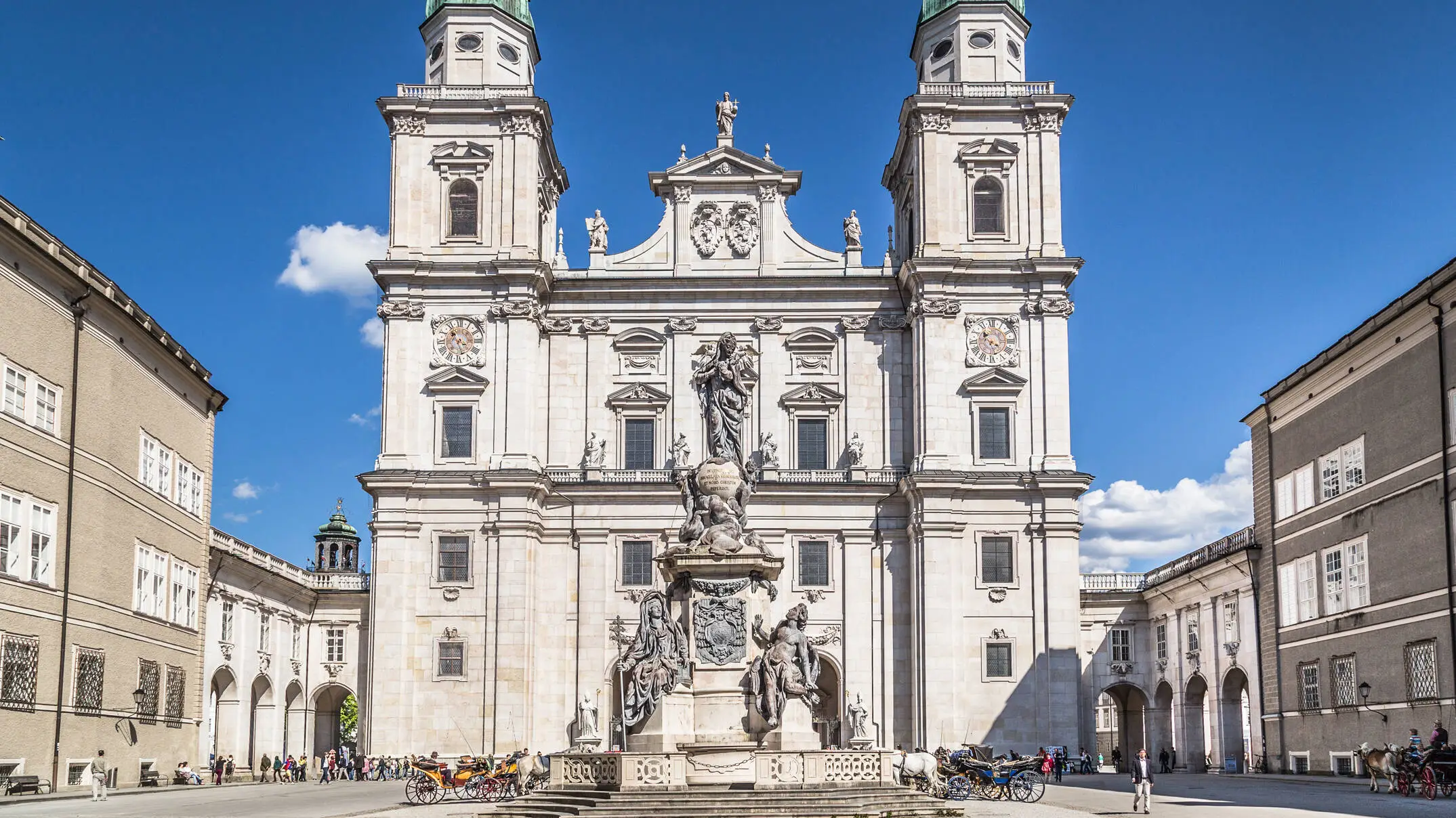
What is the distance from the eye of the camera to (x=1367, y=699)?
43.2 m

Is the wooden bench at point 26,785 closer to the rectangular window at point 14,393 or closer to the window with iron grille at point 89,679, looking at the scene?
the window with iron grille at point 89,679

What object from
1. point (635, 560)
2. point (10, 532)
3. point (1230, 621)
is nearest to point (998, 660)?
point (1230, 621)

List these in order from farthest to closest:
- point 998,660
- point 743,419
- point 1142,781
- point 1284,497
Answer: point 998,660, point 743,419, point 1284,497, point 1142,781

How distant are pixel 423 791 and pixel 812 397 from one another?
2469 cm

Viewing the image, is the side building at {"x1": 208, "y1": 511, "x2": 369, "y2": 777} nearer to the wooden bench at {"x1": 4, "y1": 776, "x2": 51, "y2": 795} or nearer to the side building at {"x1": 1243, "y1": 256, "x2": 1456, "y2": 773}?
the wooden bench at {"x1": 4, "y1": 776, "x2": 51, "y2": 795}

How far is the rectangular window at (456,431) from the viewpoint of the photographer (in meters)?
56.4

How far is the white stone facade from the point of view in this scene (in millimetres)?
54438

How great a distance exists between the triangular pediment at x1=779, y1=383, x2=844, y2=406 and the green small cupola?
29.7m

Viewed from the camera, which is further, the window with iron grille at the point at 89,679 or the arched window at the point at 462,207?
the arched window at the point at 462,207

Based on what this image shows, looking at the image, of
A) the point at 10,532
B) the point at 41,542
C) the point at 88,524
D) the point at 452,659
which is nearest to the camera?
the point at 10,532

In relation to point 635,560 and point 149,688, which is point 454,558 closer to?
point 635,560

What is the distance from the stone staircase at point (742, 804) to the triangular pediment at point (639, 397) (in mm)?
31097

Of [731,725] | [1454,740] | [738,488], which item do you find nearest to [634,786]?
[731,725]

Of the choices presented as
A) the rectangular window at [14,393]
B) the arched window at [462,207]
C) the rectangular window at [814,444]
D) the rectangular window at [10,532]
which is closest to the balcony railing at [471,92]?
the arched window at [462,207]
